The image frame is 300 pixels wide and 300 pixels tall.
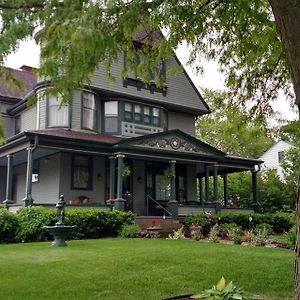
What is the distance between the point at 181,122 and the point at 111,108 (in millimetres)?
4825

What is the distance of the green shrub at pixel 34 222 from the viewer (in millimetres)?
14508

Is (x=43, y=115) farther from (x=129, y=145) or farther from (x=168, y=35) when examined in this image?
(x=168, y=35)

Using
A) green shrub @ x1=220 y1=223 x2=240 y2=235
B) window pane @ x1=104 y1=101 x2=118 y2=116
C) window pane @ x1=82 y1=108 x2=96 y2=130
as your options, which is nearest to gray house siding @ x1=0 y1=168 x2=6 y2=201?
window pane @ x1=82 y1=108 x2=96 y2=130

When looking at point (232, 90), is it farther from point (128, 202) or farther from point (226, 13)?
point (128, 202)

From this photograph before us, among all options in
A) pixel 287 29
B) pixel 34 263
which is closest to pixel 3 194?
pixel 34 263

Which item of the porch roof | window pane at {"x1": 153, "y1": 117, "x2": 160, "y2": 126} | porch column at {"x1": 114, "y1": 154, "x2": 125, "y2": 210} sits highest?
window pane at {"x1": 153, "y1": 117, "x2": 160, "y2": 126}

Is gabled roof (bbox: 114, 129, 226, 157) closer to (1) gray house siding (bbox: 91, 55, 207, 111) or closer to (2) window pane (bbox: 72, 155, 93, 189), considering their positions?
(2) window pane (bbox: 72, 155, 93, 189)

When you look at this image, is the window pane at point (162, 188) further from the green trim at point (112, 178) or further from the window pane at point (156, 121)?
the green trim at point (112, 178)

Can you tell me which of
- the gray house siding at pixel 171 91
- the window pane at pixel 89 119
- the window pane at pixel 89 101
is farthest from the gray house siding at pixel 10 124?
the gray house siding at pixel 171 91

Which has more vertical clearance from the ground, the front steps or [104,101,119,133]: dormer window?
[104,101,119,133]: dormer window

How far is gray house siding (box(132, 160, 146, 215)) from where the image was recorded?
2089 centimetres

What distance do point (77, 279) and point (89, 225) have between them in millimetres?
8355

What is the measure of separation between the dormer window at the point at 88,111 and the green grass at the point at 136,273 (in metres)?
10.1

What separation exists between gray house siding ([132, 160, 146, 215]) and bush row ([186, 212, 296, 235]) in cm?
323
